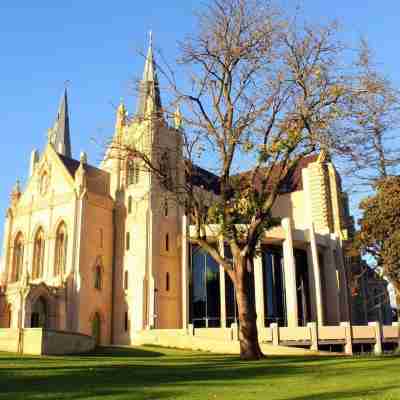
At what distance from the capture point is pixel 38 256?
48.5 meters

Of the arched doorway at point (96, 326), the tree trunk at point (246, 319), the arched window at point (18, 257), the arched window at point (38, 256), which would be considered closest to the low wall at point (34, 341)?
the tree trunk at point (246, 319)

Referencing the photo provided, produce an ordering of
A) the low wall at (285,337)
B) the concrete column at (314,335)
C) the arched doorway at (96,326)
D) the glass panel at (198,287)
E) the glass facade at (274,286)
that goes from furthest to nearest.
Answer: the glass facade at (274,286), the glass panel at (198,287), the arched doorway at (96,326), the concrete column at (314,335), the low wall at (285,337)

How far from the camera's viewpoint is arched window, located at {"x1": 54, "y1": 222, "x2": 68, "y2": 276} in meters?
45.2

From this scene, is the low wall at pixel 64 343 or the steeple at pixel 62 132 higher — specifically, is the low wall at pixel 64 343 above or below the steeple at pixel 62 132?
below

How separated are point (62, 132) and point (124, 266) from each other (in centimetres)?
3650

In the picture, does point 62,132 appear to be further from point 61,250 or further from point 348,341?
point 348,341

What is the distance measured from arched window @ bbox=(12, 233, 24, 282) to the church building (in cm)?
11

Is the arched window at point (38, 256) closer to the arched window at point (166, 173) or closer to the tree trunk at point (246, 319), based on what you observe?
the arched window at point (166, 173)

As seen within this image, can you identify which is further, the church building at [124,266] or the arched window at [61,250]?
the arched window at [61,250]

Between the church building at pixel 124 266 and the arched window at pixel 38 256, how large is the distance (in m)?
0.10

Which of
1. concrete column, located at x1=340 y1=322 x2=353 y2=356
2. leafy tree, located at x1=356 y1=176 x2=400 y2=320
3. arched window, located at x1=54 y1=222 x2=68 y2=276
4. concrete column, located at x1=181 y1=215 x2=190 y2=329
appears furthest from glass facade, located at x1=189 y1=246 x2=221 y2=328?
leafy tree, located at x1=356 y1=176 x2=400 y2=320

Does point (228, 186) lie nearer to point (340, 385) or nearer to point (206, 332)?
point (340, 385)

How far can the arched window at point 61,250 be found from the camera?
45156 millimetres

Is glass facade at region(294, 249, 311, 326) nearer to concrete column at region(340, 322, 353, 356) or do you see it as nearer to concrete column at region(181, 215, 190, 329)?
concrete column at region(181, 215, 190, 329)
